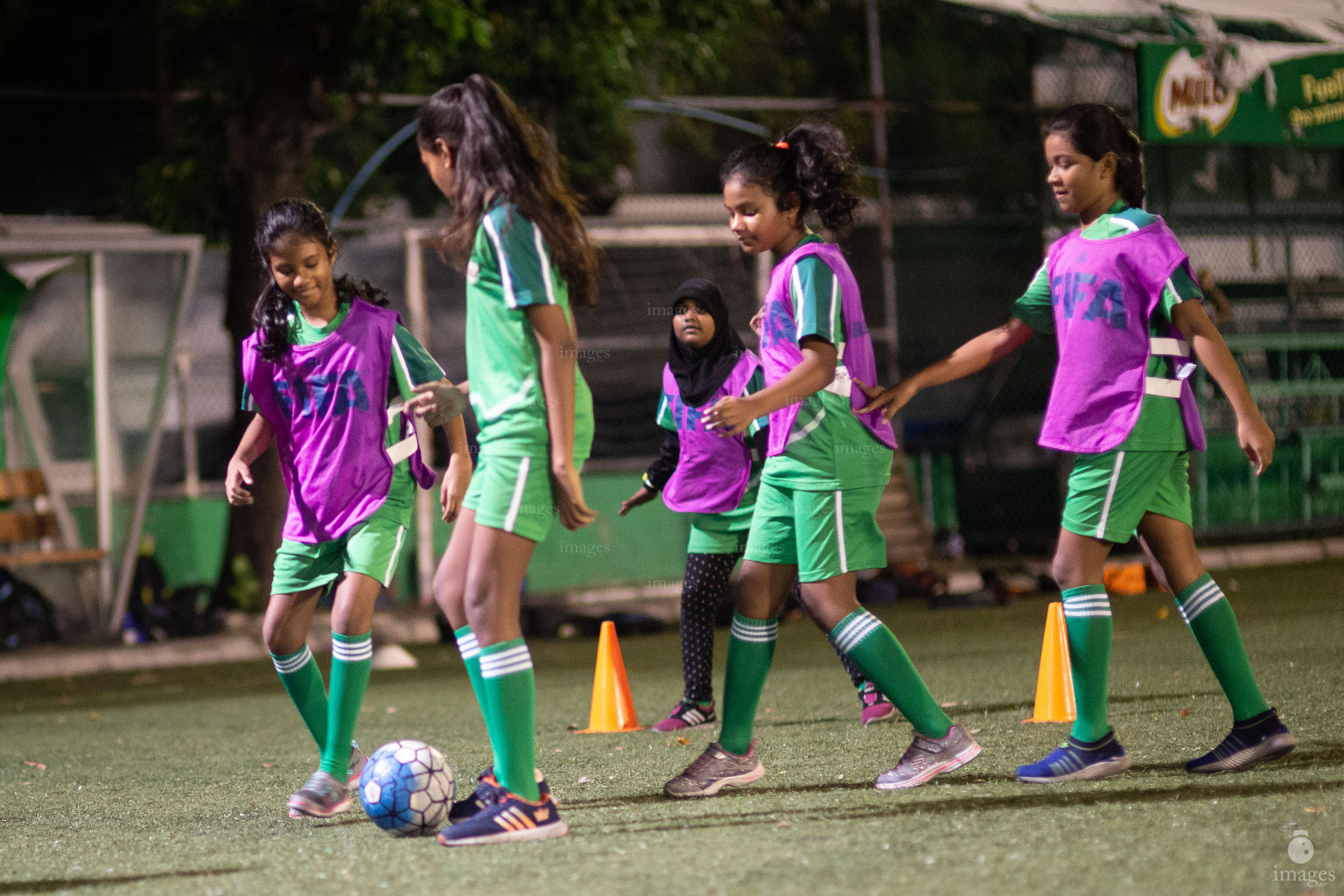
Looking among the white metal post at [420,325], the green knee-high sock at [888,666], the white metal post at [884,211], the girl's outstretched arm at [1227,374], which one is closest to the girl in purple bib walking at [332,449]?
the green knee-high sock at [888,666]

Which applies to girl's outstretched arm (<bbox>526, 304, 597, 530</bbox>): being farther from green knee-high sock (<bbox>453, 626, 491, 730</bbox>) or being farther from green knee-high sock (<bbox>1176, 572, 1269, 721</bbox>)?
green knee-high sock (<bbox>1176, 572, 1269, 721</bbox>)

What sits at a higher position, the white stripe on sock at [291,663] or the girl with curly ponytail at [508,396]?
the girl with curly ponytail at [508,396]

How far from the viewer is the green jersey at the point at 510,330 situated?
145 inches

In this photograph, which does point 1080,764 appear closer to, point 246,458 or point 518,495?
point 518,495

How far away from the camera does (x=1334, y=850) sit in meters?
3.28

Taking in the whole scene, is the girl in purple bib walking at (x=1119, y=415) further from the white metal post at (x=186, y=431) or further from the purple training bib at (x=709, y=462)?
the white metal post at (x=186, y=431)

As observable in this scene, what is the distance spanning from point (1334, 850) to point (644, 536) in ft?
34.4

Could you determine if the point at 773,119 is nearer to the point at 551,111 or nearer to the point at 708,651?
the point at 551,111

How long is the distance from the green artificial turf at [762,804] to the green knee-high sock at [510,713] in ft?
0.60

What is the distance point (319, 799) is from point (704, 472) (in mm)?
2522

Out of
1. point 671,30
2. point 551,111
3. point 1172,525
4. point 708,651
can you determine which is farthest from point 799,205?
point 551,111

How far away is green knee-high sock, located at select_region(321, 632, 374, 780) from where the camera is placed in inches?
179

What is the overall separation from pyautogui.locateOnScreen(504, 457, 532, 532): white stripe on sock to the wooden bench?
28.9 ft

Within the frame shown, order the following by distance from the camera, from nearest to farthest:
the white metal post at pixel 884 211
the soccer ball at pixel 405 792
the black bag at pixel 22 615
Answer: the soccer ball at pixel 405 792 → the black bag at pixel 22 615 → the white metal post at pixel 884 211
